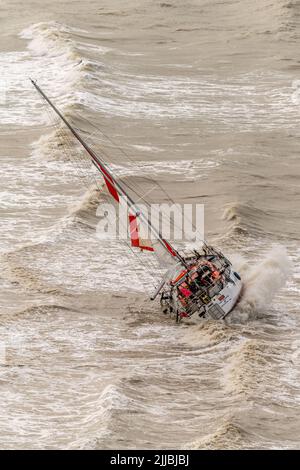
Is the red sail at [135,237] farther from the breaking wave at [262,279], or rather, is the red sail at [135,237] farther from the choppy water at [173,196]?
the breaking wave at [262,279]

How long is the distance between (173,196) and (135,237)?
18.1 m

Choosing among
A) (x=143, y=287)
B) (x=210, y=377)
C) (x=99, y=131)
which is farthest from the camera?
(x=99, y=131)

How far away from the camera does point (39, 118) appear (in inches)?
3565

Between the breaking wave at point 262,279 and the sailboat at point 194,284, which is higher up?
the sailboat at point 194,284

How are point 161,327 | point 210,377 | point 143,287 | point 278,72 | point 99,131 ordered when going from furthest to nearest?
point 278,72
point 99,131
point 143,287
point 161,327
point 210,377

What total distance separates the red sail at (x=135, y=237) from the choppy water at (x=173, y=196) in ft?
9.41

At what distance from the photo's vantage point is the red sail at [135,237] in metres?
59.2

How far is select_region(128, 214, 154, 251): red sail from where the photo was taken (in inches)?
2333

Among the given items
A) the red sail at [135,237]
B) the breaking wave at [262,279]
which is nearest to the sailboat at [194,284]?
the red sail at [135,237]

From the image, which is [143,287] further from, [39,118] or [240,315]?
[39,118]

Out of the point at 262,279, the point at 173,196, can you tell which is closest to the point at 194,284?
the point at 262,279

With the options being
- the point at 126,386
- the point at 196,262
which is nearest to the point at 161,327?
the point at 196,262

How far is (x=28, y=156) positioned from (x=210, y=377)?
1192 inches

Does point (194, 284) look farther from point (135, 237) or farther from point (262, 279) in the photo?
point (262, 279)
